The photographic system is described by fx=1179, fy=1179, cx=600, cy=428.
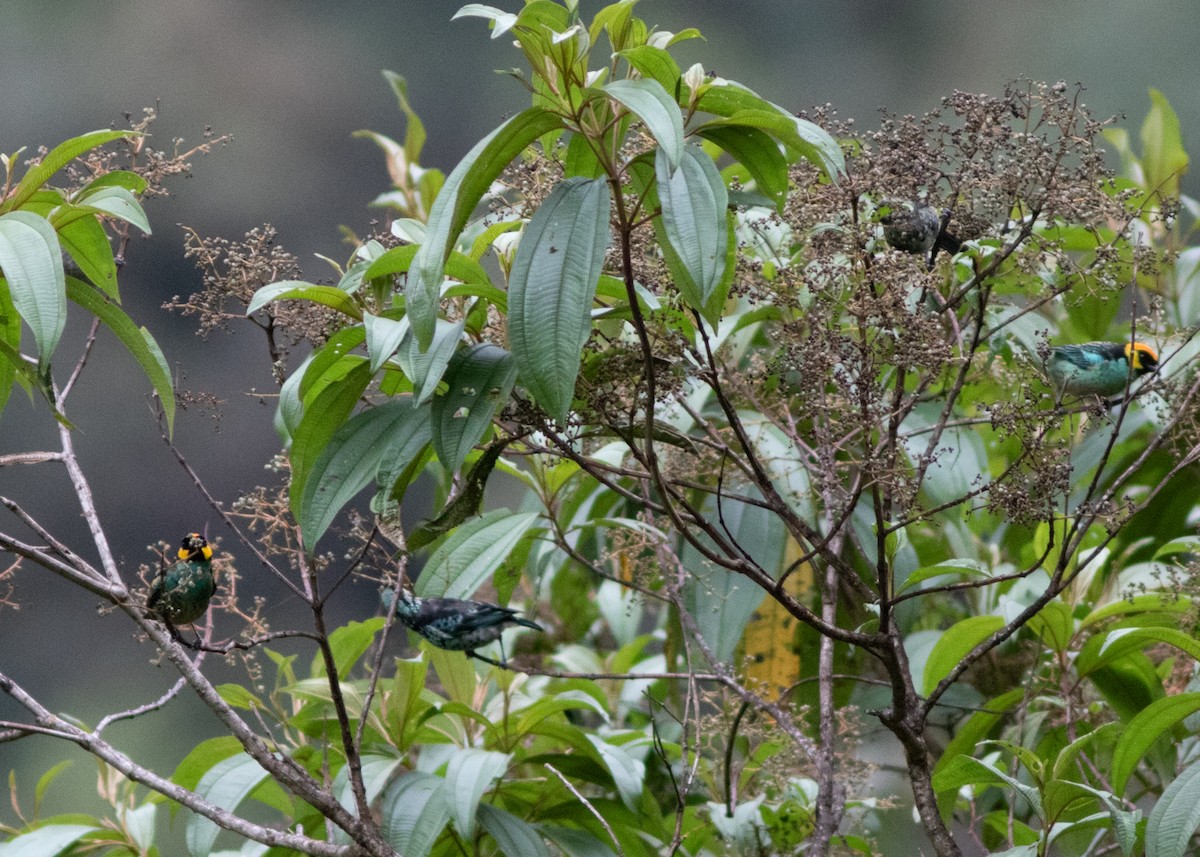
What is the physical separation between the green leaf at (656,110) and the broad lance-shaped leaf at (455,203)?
5 cm

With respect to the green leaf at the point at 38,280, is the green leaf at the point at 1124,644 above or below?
below

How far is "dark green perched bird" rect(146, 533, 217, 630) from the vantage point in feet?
2.84

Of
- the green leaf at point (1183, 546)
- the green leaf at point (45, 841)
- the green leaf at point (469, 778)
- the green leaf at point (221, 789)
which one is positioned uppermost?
the green leaf at point (1183, 546)

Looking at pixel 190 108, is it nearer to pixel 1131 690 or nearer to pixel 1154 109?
pixel 1154 109

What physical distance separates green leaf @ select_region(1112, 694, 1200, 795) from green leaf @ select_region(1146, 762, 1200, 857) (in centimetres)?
7

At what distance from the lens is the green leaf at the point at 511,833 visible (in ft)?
3.18

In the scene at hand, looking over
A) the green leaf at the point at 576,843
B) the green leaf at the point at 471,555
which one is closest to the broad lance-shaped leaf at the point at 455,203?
the green leaf at the point at 471,555

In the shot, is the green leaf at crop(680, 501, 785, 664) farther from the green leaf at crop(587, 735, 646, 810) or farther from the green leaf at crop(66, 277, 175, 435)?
the green leaf at crop(66, 277, 175, 435)

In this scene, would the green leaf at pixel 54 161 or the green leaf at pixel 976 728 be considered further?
the green leaf at pixel 976 728

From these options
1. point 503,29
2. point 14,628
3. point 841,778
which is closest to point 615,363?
point 503,29

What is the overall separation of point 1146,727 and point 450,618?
1.81 ft

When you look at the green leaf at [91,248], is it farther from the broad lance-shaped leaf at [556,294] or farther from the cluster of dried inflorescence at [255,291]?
the broad lance-shaped leaf at [556,294]

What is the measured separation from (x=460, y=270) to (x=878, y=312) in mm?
245

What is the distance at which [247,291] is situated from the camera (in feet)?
2.55
